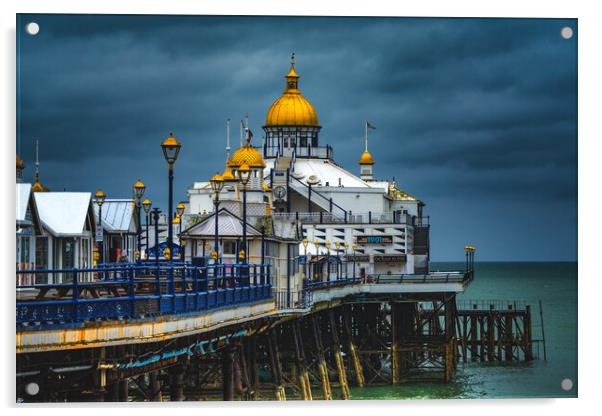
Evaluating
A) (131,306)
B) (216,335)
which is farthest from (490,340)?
(131,306)

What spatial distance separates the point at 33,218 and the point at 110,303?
39.7 ft

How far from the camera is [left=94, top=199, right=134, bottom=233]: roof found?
2229 inches

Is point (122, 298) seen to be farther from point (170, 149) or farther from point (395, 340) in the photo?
point (395, 340)

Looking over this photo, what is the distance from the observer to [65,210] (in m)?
45.9

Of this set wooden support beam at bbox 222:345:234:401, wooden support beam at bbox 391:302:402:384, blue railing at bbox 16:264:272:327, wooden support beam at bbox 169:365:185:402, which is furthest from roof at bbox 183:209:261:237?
wooden support beam at bbox 391:302:402:384

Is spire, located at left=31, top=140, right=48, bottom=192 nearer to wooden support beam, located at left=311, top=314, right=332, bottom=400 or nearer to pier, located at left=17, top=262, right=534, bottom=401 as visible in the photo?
pier, located at left=17, top=262, right=534, bottom=401

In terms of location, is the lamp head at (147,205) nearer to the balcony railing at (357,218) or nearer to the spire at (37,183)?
the spire at (37,183)

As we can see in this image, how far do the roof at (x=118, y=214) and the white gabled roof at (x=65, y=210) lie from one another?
33.3 ft

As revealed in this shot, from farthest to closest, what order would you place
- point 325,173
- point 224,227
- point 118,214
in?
point 325,173
point 118,214
point 224,227

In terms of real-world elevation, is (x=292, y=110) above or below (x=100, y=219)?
above

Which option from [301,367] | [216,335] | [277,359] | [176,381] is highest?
[216,335]

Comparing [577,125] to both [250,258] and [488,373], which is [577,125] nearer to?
[250,258]

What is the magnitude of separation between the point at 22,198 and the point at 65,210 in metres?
6.79

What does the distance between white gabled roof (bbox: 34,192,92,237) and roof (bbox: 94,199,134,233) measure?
10.1 metres
